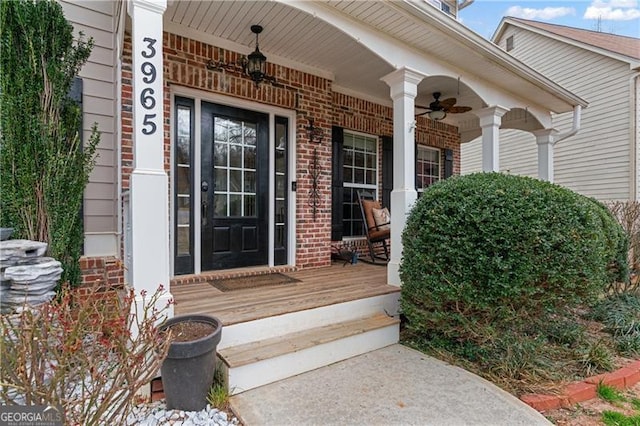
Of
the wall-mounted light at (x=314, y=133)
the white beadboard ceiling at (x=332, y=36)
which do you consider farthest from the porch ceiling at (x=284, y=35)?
the wall-mounted light at (x=314, y=133)

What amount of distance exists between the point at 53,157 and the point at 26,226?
54 cm

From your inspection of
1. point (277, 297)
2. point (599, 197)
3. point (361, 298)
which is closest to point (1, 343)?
point (277, 297)

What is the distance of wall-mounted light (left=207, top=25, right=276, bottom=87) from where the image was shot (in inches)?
135

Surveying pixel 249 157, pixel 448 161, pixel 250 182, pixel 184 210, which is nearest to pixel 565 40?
pixel 448 161

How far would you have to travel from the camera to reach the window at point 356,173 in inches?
203

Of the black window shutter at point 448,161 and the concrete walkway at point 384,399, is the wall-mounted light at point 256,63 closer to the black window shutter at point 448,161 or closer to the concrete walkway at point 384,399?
the concrete walkway at point 384,399

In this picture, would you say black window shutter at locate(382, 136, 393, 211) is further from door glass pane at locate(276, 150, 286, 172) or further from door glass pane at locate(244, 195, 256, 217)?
door glass pane at locate(244, 195, 256, 217)

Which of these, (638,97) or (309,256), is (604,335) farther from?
(638,97)

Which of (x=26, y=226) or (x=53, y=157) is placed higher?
(x=53, y=157)

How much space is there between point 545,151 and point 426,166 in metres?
1.94

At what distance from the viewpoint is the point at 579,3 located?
6855 mm

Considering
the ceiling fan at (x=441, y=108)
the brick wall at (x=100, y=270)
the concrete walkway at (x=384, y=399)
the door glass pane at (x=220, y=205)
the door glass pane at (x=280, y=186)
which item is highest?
the ceiling fan at (x=441, y=108)

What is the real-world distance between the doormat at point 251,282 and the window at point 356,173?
1696 mm

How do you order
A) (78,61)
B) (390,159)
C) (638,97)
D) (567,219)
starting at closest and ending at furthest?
(567,219)
(78,61)
(390,159)
(638,97)
